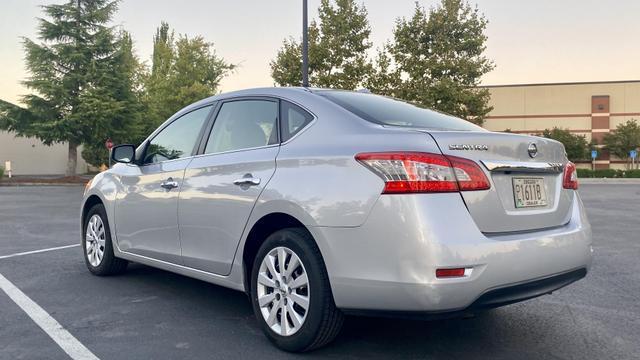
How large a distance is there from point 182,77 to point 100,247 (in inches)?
1250

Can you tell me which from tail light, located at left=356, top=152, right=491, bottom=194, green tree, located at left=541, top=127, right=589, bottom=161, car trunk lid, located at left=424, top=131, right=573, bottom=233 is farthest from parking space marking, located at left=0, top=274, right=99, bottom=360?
green tree, located at left=541, top=127, right=589, bottom=161

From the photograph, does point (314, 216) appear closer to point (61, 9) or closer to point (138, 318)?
point (138, 318)

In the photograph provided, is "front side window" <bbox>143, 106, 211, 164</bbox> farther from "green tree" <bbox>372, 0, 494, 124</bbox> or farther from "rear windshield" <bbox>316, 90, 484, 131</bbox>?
"green tree" <bbox>372, 0, 494, 124</bbox>

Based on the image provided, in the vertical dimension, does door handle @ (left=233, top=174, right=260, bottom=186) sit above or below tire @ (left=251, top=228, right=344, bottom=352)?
above

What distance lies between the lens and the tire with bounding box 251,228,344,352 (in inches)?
126

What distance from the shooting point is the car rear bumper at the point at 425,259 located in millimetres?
2854

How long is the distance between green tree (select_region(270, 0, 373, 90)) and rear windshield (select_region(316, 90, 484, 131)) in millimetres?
25995

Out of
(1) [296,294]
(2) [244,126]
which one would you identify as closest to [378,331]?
(1) [296,294]

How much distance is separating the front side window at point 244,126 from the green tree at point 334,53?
25906 mm

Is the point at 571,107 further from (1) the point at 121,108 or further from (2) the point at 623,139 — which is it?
(1) the point at 121,108

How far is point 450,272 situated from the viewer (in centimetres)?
285

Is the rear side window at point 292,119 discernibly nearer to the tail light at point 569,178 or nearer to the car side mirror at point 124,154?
the tail light at point 569,178

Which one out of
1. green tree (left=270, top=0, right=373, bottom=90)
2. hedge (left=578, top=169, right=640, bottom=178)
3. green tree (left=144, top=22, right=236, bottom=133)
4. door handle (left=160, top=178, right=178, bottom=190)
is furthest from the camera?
hedge (left=578, top=169, right=640, bottom=178)

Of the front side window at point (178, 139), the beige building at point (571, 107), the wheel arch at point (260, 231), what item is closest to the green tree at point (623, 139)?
the beige building at point (571, 107)
